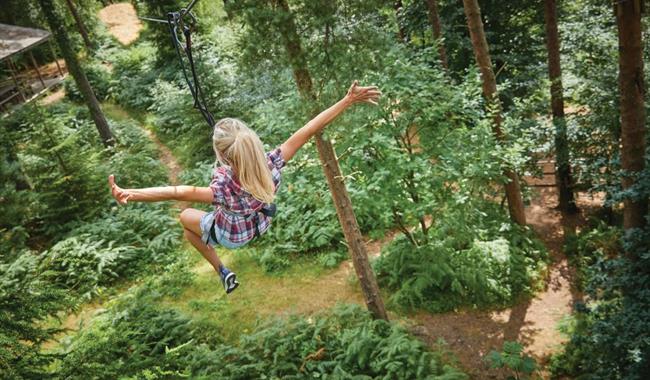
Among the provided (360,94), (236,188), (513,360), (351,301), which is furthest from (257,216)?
(351,301)

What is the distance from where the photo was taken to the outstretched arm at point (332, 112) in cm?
377

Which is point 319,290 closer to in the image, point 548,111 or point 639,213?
point 639,213

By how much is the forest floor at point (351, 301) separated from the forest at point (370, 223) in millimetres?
45

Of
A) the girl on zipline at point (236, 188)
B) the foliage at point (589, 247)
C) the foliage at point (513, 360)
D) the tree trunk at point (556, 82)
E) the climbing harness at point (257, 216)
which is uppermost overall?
the girl on zipline at point (236, 188)

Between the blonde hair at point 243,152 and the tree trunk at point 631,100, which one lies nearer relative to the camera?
the blonde hair at point 243,152

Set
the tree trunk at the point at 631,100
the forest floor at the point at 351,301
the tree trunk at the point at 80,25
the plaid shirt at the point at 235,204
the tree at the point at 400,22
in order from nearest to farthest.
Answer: the plaid shirt at the point at 235,204, the tree trunk at the point at 631,100, the forest floor at the point at 351,301, the tree at the point at 400,22, the tree trunk at the point at 80,25

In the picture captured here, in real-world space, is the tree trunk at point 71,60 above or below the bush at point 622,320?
above

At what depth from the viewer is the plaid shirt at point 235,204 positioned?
146 inches

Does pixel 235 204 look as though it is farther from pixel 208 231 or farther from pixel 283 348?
pixel 283 348

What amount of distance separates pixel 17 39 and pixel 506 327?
2215 centimetres

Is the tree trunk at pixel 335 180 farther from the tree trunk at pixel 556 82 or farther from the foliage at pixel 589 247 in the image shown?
the tree trunk at pixel 556 82

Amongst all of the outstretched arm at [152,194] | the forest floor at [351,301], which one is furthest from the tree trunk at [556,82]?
the outstretched arm at [152,194]

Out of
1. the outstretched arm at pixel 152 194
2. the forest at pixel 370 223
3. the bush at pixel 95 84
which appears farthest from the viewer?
the bush at pixel 95 84

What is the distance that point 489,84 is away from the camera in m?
9.24
